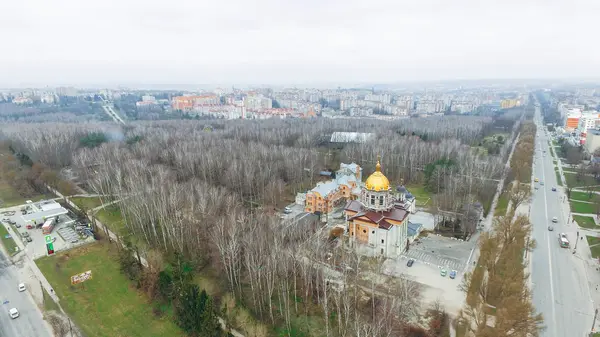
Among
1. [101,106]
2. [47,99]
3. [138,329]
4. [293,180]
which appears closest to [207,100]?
[101,106]

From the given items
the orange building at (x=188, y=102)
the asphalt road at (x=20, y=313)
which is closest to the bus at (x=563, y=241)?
the asphalt road at (x=20, y=313)

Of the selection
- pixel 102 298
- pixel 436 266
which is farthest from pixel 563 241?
pixel 102 298

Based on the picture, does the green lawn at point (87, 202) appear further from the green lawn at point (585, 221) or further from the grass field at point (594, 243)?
the green lawn at point (585, 221)

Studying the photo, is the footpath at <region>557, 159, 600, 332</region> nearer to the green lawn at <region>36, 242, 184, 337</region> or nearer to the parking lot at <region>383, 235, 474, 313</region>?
the parking lot at <region>383, 235, 474, 313</region>

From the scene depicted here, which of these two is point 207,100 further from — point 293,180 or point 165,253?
point 165,253

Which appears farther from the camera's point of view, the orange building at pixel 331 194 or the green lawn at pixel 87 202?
the green lawn at pixel 87 202

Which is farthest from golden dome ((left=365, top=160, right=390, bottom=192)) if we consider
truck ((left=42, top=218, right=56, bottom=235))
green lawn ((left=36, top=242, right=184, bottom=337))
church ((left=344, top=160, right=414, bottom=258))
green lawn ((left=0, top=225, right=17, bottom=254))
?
green lawn ((left=0, top=225, right=17, bottom=254))
